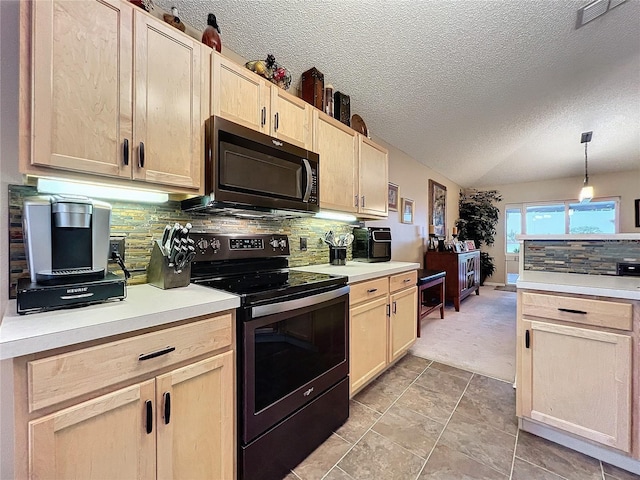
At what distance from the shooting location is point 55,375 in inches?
29.0

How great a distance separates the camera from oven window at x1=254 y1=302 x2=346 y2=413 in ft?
4.05

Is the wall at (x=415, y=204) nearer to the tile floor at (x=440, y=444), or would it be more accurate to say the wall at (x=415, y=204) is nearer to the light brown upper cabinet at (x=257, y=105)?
the light brown upper cabinet at (x=257, y=105)

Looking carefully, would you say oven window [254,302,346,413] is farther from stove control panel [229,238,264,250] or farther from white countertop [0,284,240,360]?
stove control panel [229,238,264,250]

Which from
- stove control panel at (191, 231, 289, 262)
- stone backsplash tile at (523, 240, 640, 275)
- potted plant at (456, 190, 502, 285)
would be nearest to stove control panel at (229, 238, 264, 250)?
stove control panel at (191, 231, 289, 262)

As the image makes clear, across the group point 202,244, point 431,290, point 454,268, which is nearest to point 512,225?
point 454,268

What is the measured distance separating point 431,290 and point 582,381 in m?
2.62

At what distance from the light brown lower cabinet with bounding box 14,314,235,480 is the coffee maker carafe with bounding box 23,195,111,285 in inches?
14.1

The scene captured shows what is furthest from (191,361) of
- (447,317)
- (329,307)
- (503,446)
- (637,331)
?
(447,317)

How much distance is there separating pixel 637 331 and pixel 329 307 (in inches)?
59.7

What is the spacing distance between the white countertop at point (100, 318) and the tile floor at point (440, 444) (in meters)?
1.01

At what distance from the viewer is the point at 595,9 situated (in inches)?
85.8

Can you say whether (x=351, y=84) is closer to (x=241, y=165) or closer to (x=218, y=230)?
(x=241, y=165)

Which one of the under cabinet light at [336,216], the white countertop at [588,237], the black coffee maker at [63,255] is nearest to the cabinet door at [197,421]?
the black coffee maker at [63,255]

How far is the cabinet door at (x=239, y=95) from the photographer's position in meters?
1.41
